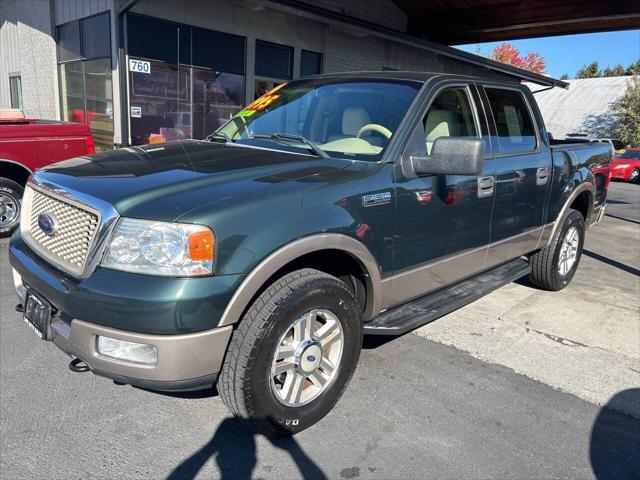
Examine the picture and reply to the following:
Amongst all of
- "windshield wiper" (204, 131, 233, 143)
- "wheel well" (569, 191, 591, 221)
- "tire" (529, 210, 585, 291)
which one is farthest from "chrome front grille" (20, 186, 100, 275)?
"wheel well" (569, 191, 591, 221)

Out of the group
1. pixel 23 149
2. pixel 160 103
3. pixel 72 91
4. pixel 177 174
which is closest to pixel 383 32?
pixel 160 103

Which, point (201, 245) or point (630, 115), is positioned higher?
point (630, 115)

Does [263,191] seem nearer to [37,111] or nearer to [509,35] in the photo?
[37,111]

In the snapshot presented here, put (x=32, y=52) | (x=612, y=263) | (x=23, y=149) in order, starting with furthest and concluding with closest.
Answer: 1. (x=32, y=52)
2. (x=612, y=263)
3. (x=23, y=149)

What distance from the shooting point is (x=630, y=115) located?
3369 centimetres

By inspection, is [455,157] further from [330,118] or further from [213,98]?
[213,98]

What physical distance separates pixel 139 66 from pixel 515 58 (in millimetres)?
56821

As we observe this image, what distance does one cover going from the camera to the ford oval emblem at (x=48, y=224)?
2742 millimetres

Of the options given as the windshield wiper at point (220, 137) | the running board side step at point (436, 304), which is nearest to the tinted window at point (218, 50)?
the windshield wiper at point (220, 137)

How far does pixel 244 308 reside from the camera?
244 centimetres

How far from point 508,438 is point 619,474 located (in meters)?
0.54

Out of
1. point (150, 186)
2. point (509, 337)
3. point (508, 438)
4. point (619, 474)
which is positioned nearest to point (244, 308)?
point (150, 186)

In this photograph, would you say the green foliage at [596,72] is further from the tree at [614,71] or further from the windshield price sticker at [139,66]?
the windshield price sticker at [139,66]

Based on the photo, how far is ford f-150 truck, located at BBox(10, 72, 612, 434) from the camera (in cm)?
231
